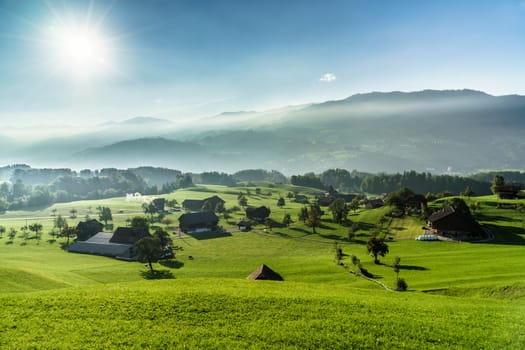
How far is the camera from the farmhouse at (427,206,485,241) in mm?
85312

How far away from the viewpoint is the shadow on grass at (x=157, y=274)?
217ft

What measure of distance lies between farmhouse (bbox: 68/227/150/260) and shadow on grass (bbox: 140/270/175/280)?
25.3 metres

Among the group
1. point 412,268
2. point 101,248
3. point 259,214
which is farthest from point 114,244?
point 412,268

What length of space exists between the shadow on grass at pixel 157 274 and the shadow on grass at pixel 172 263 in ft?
16.4

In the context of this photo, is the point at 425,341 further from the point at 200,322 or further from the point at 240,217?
the point at 240,217

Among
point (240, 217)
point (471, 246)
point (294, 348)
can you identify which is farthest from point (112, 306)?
point (240, 217)

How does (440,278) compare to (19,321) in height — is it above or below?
below

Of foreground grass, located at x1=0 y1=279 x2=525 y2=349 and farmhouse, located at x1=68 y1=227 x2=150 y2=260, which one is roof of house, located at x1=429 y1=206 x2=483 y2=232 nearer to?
foreground grass, located at x1=0 y1=279 x2=525 y2=349

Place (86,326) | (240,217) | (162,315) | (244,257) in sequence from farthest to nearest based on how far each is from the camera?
(240,217), (244,257), (162,315), (86,326)

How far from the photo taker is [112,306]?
2456cm

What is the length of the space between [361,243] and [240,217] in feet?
238

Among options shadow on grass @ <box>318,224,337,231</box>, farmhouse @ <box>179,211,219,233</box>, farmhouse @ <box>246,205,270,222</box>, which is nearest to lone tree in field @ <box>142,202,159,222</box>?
farmhouse @ <box>179,211,219,233</box>

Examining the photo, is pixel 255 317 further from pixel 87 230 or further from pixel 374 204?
pixel 374 204

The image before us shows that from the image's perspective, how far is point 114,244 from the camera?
98.6m
